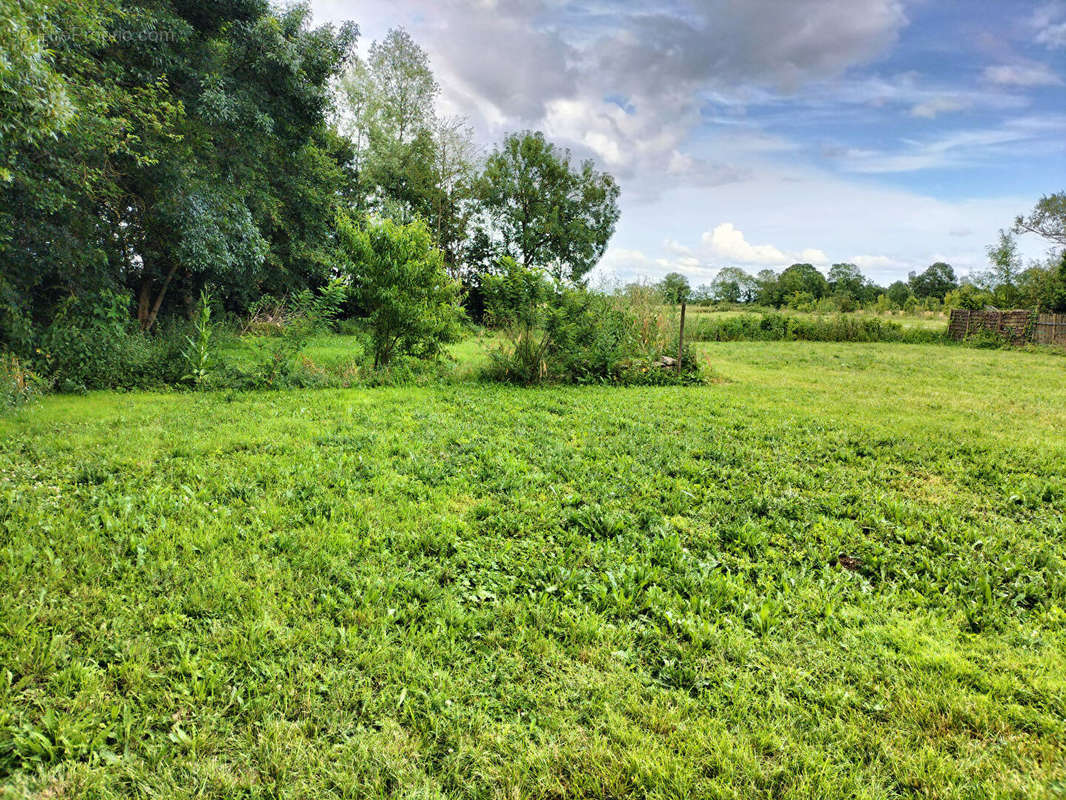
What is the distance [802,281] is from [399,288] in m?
50.0

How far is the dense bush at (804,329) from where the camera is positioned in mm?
21062

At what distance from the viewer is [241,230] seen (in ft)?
34.4

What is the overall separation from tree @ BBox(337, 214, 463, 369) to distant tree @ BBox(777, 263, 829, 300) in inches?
1655

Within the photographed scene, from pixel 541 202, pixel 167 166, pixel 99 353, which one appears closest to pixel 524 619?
pixel 99 353

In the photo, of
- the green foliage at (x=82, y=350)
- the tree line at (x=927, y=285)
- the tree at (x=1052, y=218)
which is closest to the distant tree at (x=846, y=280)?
the tree line at (x=927, y=285)

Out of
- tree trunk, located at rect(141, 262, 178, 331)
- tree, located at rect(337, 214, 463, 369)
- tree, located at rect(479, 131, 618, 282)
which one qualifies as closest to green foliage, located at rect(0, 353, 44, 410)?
tree, located at rect(337, 214, 463, 369)

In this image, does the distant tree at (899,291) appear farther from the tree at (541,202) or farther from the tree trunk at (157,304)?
the tree trunk at (157,304)

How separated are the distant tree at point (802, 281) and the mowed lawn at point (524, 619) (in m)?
45.6

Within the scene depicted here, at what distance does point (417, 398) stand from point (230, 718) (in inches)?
238

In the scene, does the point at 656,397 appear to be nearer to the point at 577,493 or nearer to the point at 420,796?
the point at 577,493

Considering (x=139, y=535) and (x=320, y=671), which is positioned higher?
(x=139, y=535)

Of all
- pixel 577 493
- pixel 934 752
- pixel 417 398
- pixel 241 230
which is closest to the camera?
pixel 934 752

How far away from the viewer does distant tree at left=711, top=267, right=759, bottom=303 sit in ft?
180

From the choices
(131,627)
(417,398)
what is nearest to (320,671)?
(131,627)
